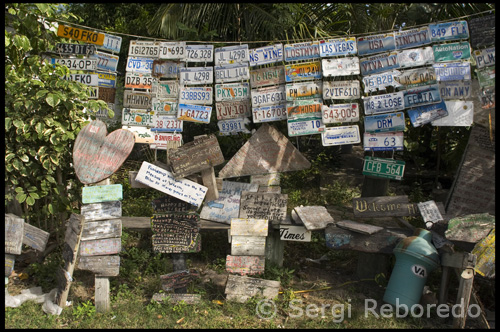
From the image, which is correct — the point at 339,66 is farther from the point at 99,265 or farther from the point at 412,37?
the point at 99,265

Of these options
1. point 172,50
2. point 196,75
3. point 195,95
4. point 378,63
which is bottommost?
point 195,95

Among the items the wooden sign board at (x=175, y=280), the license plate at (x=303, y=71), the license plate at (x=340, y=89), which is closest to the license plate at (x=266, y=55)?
the license plate at (x=303, y=71)

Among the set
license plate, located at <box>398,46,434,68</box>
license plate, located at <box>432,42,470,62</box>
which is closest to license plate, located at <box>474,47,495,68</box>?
license plate, located at <box>432,42,470,62</box>

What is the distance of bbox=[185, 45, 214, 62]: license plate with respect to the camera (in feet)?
19.4

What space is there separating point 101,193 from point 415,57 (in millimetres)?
3838

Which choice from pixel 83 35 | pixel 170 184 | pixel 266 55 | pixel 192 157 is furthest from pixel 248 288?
pixel 83 35

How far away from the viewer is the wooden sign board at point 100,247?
16.2ft

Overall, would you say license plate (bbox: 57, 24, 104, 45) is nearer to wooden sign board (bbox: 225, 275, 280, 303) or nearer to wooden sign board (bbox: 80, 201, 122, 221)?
wooden sign board (bbox: 80, 201, 122, 221)

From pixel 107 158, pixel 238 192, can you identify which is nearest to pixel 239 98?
pixel 238 192

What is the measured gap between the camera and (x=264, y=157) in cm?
575

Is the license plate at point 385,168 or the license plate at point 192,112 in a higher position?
the license plate at point 192,112

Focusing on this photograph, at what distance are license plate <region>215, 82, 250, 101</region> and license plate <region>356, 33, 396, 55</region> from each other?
1.47m

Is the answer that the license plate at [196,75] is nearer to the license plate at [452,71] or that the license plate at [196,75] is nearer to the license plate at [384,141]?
the license plate at [384,141]

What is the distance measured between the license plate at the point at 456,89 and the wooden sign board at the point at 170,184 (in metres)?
2.94
